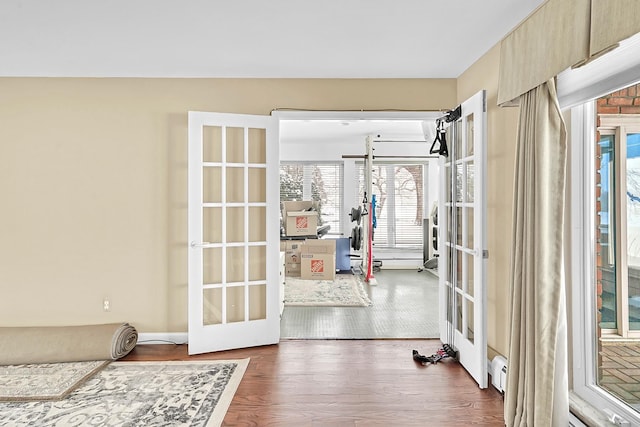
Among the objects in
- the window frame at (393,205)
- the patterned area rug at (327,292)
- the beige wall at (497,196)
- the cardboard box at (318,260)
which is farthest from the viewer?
the window frame at (393,205)

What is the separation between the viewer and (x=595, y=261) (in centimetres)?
221

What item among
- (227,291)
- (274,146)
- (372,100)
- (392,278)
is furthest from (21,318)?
(392,278)

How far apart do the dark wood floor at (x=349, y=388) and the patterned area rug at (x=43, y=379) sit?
37 centimetres

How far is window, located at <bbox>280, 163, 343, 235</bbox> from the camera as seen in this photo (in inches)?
316

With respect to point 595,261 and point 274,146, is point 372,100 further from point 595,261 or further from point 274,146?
point 595,261

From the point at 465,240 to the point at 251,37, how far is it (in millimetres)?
2242

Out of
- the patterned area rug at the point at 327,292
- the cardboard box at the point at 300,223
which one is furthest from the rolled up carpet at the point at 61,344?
the cardboard box at the point at 300,223

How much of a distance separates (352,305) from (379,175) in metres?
3.71

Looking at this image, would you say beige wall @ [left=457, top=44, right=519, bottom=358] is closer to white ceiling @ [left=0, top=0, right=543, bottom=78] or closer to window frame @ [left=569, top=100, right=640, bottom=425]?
white ceiling @ [left=0, top=0, right=543, bottom=78]

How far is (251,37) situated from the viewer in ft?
9.16

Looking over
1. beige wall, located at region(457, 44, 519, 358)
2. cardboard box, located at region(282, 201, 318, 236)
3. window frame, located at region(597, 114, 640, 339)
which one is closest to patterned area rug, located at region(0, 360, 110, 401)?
beige wall, located at region(457, 44, 519, 358)

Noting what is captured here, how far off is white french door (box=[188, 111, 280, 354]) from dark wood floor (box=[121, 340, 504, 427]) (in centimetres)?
23

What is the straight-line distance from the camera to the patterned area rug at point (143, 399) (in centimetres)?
238

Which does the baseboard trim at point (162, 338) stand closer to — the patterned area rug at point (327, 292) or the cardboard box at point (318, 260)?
the patterned area rug at point (327, 292)
